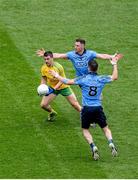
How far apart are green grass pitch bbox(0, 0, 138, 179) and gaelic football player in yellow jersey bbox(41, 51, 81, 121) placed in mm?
431

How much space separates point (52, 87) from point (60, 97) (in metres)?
2.49

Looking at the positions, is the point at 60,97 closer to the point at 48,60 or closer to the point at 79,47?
the point at 48,60

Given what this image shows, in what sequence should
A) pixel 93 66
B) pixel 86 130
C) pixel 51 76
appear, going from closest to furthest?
1. pixel 93 66
2. pixel 86 130
3. pixel 51 76

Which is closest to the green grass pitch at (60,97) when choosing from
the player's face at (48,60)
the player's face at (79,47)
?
the player's face at (48,60)

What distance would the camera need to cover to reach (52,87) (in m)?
Answer: 21.8

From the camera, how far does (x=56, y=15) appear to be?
1240 inches

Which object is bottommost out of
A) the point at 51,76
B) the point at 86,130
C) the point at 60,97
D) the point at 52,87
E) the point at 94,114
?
the point at 86,130

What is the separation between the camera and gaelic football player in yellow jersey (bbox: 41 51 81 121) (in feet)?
70.3

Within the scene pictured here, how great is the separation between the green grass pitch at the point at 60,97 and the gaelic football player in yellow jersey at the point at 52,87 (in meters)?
0.43

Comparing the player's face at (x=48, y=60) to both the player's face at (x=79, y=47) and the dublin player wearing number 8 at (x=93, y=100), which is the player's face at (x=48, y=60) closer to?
the player's face at (x=79, y=47)

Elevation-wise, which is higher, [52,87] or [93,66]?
[93,66]

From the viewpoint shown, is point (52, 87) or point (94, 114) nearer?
point (94, 114)

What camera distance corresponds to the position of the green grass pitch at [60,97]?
62.0ft

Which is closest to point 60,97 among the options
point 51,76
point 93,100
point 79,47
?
point 51,76
